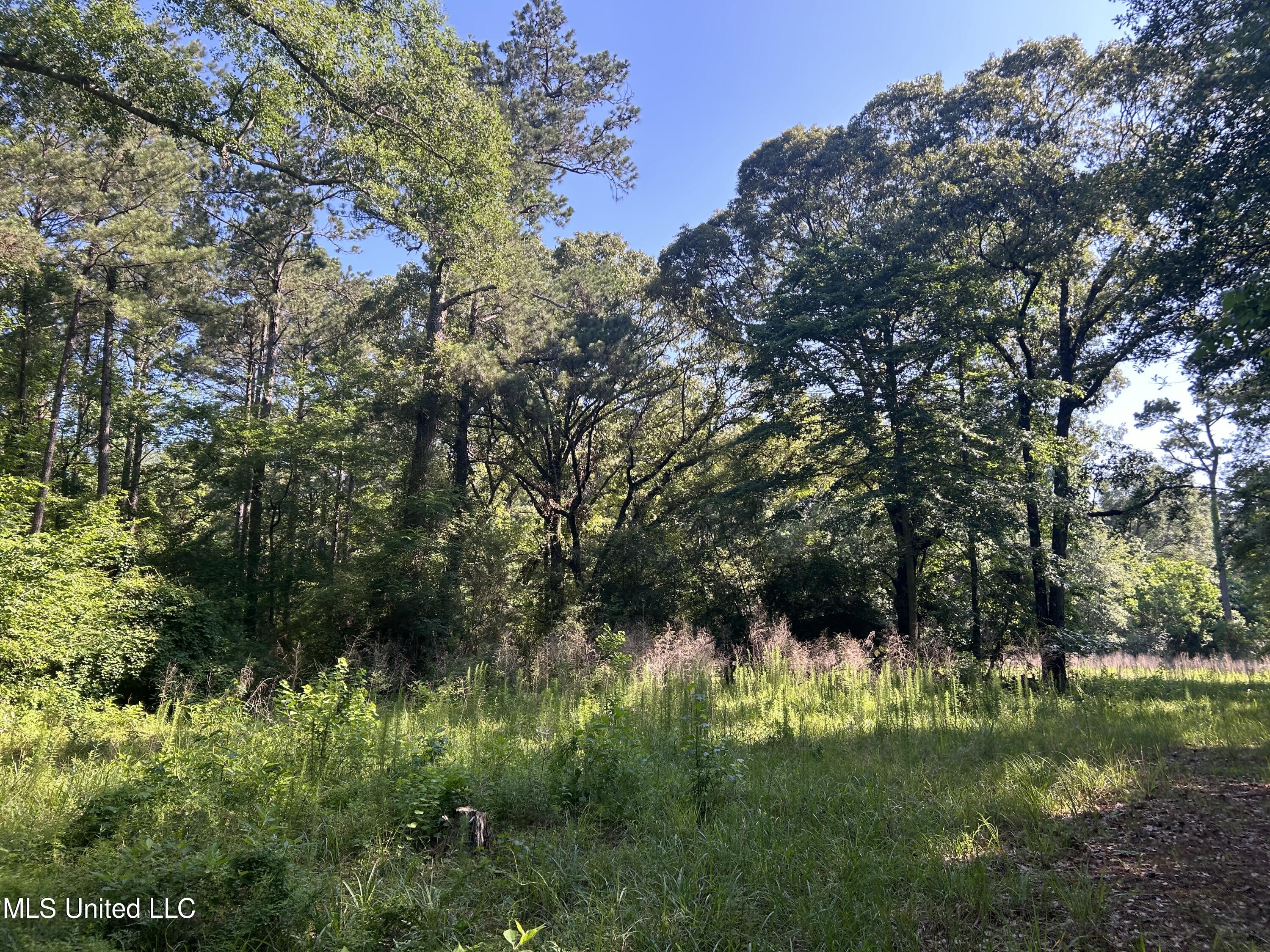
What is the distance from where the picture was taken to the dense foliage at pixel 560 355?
7602mm

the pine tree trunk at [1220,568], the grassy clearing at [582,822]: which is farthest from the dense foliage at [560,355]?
the grassy clearing at [582,822]

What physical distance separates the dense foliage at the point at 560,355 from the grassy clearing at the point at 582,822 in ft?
10.6

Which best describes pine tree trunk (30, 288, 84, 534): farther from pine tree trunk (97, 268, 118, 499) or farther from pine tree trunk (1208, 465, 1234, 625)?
pine tree trunk (1208, 465, 1234, 625)

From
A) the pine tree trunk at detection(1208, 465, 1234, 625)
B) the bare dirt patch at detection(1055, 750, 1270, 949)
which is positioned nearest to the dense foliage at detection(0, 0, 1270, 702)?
the pine tree trunk at detection(1208, 465, 1234, 625)

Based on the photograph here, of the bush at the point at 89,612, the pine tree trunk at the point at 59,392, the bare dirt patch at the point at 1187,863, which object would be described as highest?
the pine tree trunk at the point at 59,392

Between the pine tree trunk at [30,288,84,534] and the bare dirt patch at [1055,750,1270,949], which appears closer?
the bare dirt patch at [1055,750,1270,949]

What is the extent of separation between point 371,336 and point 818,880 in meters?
17.2

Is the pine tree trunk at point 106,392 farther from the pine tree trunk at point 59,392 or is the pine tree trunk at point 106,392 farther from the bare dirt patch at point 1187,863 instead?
the bare dirt patch at point 1187,863

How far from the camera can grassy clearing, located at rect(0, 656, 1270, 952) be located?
2.74 metres

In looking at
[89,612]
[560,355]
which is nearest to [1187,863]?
[89,612]

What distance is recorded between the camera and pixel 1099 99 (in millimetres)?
11422

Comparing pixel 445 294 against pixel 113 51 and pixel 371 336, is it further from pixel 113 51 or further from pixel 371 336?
pixel 113 51

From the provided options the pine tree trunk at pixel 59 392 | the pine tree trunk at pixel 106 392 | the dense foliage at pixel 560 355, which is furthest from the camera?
the pine tree trunk at pixel 106 392

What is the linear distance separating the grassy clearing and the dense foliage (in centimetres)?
323
